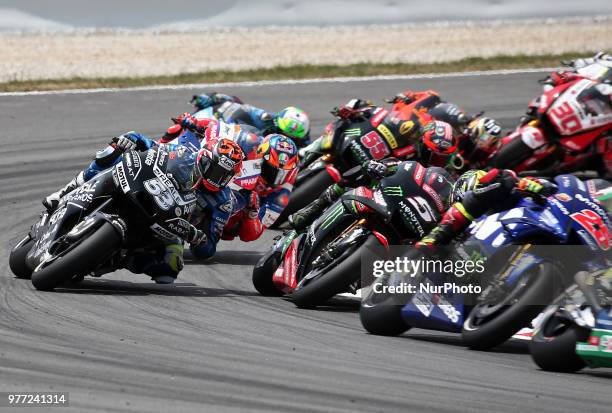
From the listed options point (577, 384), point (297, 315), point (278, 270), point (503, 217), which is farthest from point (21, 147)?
point (577, 384)

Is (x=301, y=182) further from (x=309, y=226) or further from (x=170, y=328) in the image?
(x=170, y=328)

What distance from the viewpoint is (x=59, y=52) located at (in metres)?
23.3

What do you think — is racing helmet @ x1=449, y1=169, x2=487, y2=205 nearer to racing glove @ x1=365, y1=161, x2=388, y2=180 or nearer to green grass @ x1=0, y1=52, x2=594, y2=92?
racing glove @ x1=365, y1=161, x2=388, y2=180

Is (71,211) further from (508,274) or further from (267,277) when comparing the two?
(508,274)

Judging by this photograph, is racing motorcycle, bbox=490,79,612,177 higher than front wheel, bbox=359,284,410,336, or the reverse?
front wheel, bbox=359,284,410,336

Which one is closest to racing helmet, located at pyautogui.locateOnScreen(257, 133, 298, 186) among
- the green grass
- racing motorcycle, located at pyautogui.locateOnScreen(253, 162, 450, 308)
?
racing motorcycle, located at pyautogui.locateOnScreen(253, 162, 450, 308)

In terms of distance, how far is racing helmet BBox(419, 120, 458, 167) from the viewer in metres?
11.4

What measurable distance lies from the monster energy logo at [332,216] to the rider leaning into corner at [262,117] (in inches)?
149

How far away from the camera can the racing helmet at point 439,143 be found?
1138cm

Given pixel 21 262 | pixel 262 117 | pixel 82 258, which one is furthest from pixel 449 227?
pixel 262 117

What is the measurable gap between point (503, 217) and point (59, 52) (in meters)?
17.1

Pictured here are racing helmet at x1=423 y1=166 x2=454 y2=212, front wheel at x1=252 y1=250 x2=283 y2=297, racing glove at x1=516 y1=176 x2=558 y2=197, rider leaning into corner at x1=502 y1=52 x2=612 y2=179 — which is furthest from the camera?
rider leaning into corner at x1=502 y1=52 x2=612 y2=179

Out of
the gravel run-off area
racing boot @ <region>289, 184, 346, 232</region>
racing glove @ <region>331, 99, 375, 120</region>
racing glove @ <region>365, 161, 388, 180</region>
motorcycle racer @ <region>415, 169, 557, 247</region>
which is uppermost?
motorcycle racer @ <region>415, 169, 557, 247</region>

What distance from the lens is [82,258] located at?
830 cm
